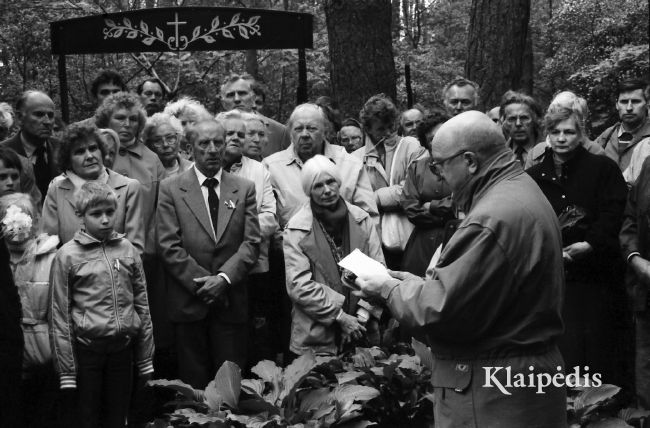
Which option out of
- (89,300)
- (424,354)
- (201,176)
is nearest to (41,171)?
(201,176)

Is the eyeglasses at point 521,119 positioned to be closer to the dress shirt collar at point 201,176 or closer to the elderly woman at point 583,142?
the elderly woman at point 583,142

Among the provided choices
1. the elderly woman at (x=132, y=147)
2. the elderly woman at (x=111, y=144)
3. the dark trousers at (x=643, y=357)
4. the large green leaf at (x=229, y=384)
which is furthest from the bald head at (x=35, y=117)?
the dark trousers at (x=643, y=357)

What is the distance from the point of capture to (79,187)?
600cm

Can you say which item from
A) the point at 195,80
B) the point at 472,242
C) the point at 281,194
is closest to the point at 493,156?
the point at 472,242

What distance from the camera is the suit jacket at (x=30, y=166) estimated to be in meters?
6.23

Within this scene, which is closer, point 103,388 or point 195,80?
point 103,388

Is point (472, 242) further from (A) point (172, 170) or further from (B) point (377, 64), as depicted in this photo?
(B) point (377, 64)

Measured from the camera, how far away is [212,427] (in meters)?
4.95

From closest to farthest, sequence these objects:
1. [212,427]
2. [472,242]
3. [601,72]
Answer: [472,242] < [212,427] < [601,72]

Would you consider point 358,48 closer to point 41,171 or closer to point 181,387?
point 41,171

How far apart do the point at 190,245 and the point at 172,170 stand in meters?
1.11

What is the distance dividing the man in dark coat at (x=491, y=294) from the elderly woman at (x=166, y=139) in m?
3.66

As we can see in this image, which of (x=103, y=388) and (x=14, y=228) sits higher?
(x=14, y=228)

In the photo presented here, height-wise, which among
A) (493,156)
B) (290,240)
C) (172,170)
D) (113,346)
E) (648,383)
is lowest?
(648,383)
